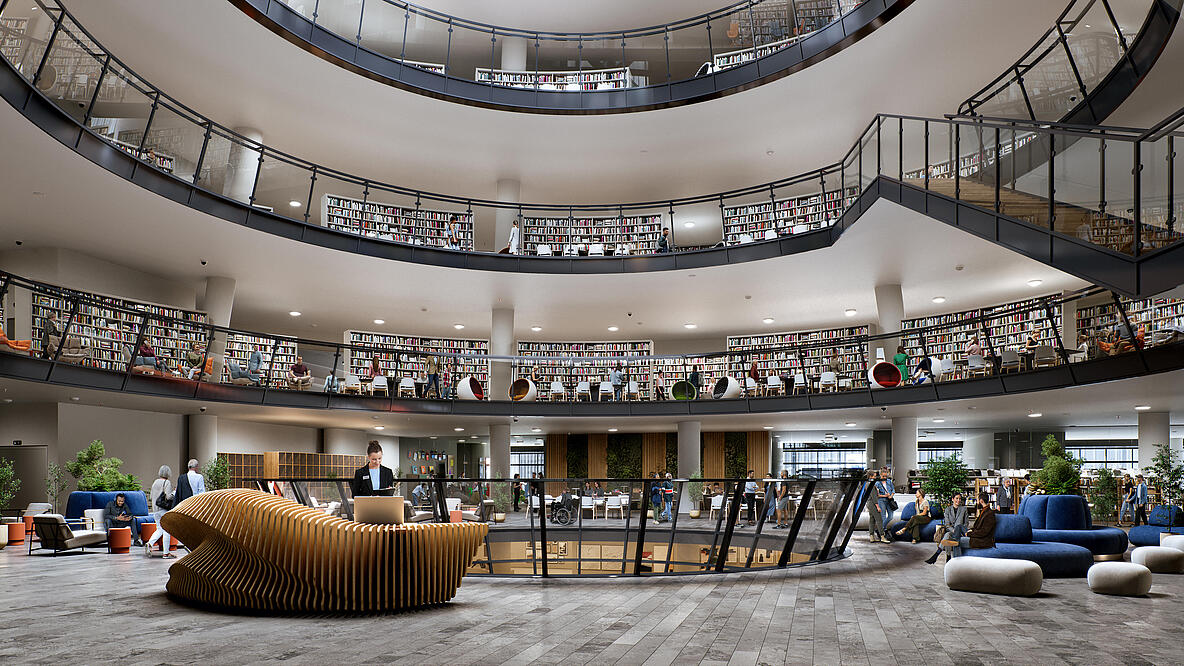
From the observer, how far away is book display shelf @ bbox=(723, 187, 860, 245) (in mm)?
13477

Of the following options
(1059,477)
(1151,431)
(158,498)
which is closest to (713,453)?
(1151,431)

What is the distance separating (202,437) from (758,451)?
13.1m

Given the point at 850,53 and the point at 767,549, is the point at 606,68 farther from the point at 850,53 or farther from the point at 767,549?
the point at 767,549

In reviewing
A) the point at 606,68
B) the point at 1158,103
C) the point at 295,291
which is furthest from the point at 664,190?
the point at 1158,103

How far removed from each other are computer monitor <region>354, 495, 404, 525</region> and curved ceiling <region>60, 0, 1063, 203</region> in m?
8.92

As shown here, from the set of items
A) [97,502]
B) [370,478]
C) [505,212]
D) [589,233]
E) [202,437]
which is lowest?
[97,502]

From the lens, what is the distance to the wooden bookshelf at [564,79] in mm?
15820

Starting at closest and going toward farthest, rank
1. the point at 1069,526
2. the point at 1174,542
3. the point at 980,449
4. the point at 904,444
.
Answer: the point at 1174,542 → the point at 1069,526 → the point at 904,444 → the point at 980,449

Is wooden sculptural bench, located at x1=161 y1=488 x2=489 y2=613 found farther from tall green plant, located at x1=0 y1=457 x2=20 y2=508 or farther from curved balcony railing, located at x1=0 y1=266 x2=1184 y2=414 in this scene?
tall green plant, located at x1=0 y1=457 x2=20 y2=508

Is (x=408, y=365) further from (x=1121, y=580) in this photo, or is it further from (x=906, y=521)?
(x=1121, y=580)

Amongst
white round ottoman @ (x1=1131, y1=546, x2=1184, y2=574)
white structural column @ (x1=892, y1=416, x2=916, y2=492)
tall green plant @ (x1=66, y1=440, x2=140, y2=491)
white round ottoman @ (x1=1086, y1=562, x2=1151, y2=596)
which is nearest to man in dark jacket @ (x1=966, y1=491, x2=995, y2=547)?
white round ottoman @ (x1=1086, y1=562, x2=1151, y2=596)

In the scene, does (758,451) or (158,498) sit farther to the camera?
(758,451)

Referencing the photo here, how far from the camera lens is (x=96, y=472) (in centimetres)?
1171

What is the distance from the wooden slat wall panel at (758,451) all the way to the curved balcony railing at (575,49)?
30.9ft
